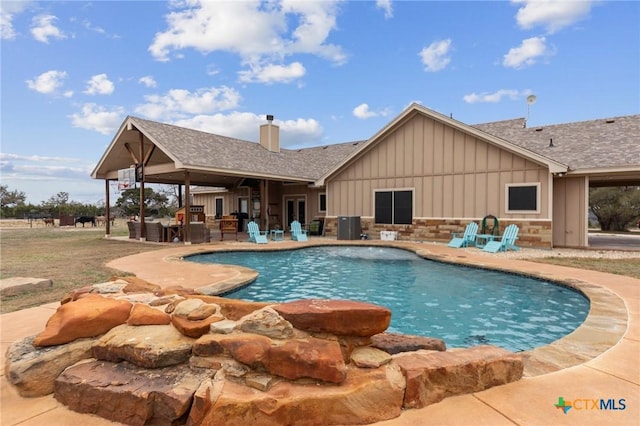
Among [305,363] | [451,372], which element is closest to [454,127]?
[451,372]

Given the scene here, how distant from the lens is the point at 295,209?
18.3 m

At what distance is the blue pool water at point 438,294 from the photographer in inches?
173

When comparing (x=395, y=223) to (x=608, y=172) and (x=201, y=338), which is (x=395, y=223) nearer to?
(x=608, y=172)

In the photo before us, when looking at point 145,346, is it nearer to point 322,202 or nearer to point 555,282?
point 555,282

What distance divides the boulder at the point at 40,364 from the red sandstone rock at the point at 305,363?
142 centimetres

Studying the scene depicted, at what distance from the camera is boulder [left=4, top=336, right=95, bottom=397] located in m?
2.19

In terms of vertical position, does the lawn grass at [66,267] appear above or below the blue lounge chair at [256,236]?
below

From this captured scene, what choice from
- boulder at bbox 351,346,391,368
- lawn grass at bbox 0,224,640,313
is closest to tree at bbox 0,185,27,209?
lawn grass at bbox 0,224,640,313

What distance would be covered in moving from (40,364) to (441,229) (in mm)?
12278

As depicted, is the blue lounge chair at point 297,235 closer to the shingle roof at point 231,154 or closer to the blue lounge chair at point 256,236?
the blue lounge chair at point 256,236

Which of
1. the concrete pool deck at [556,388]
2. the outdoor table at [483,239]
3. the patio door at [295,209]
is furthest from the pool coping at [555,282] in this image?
the patio door at [295,209]

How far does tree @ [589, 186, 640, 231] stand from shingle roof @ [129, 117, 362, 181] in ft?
49.1

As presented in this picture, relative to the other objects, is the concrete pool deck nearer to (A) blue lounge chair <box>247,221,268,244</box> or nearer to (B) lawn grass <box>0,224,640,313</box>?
(B) lawn grass <box>0,224,640,313</box>

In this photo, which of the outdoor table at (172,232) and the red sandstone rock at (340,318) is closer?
the red sandstone rock at (340,318)
